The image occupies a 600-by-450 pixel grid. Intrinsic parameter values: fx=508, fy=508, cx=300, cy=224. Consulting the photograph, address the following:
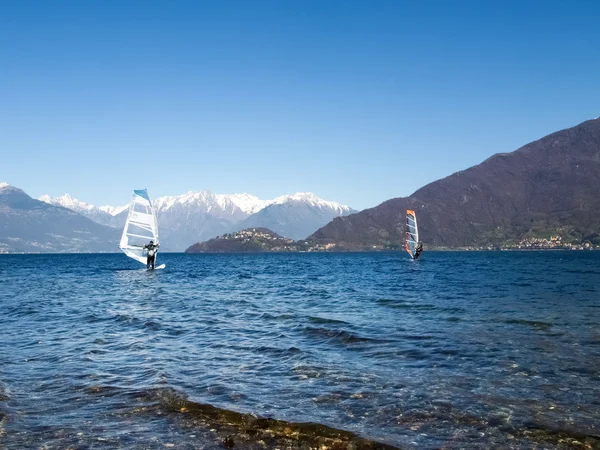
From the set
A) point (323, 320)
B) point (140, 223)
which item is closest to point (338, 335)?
point (323, 320)

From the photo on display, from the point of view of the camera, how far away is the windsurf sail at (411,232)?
11462 cm

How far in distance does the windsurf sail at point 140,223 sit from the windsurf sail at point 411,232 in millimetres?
56074

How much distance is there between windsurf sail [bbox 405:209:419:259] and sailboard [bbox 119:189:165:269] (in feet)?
184

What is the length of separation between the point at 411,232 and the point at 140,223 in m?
68.5

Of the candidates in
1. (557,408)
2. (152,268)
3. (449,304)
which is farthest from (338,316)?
(152,268)

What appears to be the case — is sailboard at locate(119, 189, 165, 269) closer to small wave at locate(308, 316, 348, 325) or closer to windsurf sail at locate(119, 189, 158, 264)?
windsurf sail at locate(119, 189, 158, 264)

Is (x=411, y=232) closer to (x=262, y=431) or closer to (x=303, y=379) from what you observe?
(x=303, y=379)

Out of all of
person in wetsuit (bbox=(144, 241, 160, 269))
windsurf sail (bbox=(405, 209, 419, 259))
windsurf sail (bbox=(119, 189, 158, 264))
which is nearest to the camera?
windsurf sail (bbox=(119, 189, 158, 264))

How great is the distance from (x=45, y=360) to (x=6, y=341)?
5.73 m

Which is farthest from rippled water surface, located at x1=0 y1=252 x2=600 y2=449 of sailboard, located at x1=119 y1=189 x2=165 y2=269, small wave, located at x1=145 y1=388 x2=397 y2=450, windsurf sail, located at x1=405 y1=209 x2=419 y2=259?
windsurf sail, located at x1=405 y1=209 x2=419 y2=259

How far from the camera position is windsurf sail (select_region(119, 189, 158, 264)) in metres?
76.8

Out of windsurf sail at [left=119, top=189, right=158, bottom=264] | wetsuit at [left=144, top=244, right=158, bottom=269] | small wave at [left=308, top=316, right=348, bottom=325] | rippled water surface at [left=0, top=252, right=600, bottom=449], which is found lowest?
small wave at [left=308, top=316, right=348, bottom=325]

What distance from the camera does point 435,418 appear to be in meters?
12.6

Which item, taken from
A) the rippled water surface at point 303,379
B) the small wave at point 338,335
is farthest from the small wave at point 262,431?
the small wave at point 338,335
